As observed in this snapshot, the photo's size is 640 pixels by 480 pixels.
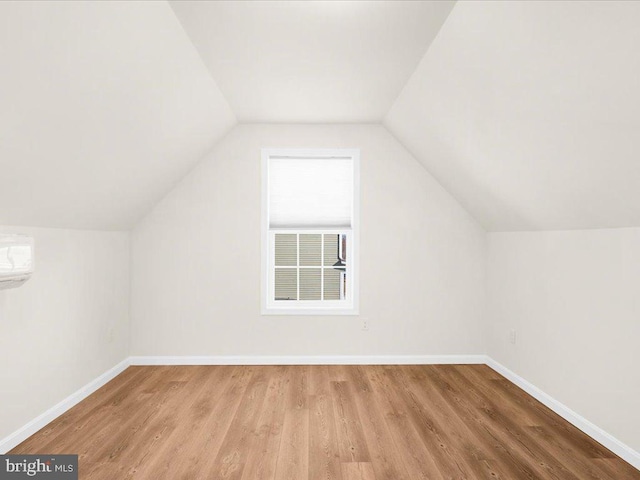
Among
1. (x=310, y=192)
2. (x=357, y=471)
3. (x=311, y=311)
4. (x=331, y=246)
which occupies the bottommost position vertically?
(x=357, y=471)

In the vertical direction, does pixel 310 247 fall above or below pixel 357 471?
above

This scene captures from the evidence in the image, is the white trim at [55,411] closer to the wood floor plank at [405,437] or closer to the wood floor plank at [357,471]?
the wood floor plank at [357,471]

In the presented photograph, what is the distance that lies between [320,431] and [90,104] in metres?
2.60

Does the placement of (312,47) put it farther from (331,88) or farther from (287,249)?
(287,249)

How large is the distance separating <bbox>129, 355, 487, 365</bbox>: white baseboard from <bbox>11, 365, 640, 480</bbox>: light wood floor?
34 cm

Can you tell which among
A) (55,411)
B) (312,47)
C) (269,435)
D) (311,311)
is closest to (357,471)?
(269,435)

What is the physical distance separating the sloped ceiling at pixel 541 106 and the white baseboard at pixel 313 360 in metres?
1.69

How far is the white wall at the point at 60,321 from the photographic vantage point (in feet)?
8.79

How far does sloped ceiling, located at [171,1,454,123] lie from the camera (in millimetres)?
2332

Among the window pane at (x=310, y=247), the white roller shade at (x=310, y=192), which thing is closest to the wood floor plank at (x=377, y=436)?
the white roller shade at (x=310, y=192)

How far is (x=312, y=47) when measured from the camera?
2.77 metres

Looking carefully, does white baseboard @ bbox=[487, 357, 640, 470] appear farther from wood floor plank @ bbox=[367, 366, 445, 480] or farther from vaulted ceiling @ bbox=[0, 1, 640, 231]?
vaulted ceiling @ bbox=[0, 1, 640, 231]

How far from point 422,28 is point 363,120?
74.1 inches

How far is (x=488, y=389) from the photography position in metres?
3.75
